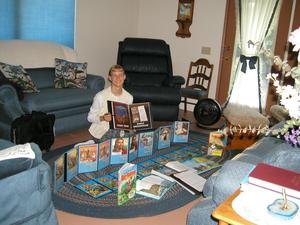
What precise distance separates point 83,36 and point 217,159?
280 cm

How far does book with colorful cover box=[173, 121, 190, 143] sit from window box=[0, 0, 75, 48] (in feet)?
7.38

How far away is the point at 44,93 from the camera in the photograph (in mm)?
3719

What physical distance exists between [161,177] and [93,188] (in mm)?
557

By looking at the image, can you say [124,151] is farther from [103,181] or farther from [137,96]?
[137,96]

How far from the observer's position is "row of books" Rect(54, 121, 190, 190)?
254 cm

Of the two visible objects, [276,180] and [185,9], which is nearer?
[276,180]

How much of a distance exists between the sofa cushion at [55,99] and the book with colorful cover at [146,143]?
3.44ft

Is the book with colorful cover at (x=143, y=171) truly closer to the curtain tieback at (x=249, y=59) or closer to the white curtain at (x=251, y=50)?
the white curtain at (x=251, y=50)

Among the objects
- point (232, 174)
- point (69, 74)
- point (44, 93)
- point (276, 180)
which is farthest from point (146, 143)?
point (276, 180)

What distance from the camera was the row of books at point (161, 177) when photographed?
8.33 feet

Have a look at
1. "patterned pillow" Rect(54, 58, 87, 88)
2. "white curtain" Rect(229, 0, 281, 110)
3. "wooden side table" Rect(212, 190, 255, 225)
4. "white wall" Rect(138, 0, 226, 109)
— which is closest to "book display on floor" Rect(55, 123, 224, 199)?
"wooden side table" Rect(212, 190, 255, 225)

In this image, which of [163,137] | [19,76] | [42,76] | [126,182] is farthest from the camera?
[42,76]

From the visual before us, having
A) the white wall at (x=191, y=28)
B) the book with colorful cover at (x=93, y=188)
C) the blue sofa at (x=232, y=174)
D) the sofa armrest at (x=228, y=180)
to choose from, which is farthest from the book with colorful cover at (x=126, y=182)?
the white wall at (x=191, y=28)

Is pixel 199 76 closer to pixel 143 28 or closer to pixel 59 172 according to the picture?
pixel 143 28
